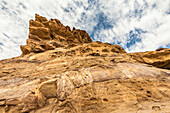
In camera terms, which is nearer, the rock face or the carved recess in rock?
the rock face

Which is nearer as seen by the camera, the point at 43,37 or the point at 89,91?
the point at 89,91

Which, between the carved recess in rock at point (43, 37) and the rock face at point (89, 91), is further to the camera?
the carved recess in rock at point (43, 37)

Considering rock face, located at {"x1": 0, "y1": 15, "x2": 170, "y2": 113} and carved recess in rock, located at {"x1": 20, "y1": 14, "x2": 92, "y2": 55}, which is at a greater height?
carved recess in rock, located at {"x1": 20, "y1": 14, "x2": 92, "y2": 55}

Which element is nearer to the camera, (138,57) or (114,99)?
(114,99)

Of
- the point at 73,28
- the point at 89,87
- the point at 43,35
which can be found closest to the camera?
the point at 89,87

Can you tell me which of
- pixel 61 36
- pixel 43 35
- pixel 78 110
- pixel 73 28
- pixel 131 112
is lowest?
pixel 131 112

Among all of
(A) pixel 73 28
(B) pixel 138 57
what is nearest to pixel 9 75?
(B) pixel 138 57

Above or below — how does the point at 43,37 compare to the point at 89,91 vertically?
above

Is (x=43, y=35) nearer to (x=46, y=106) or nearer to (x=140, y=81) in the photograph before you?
(x=46, y=106)

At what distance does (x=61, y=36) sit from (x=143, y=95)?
94.1 feet

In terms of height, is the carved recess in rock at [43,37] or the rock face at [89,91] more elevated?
the carved recess in rock at [43,37]

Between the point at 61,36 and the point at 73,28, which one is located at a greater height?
the point at 73,28

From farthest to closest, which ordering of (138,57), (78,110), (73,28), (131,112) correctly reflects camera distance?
(73,28) → (138,57) → (78,110) → (131,112)

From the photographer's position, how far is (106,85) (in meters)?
6.33
